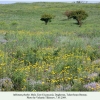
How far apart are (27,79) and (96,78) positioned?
69.4 inches

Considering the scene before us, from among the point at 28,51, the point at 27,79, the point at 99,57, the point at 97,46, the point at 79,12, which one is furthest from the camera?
the point at 79,12

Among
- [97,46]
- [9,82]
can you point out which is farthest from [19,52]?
[97,46]

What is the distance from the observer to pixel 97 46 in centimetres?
1249

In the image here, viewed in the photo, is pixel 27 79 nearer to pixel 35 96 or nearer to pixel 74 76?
pixel 74 76

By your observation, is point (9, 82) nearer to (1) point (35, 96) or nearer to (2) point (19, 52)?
(1) point (35, 96)

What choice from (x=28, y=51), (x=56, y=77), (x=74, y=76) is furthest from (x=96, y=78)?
(x=28, y=51)

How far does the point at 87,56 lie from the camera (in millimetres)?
10078

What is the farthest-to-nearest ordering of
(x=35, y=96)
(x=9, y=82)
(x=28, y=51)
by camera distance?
(x=28, y=51) < (x=9, y=82) < (x=35, y=96)

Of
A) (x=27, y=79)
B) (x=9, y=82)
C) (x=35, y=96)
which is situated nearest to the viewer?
(x=35, y=96)

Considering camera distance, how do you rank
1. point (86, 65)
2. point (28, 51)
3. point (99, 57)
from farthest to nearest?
point (99, 57) → point (28, 51) → point (86, 65)

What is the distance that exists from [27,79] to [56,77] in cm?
77

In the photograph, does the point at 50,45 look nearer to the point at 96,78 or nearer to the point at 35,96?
the point at 96,78

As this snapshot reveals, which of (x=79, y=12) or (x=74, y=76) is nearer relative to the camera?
(x=74, y=76)

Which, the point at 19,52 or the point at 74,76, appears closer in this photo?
the point at 74,76
